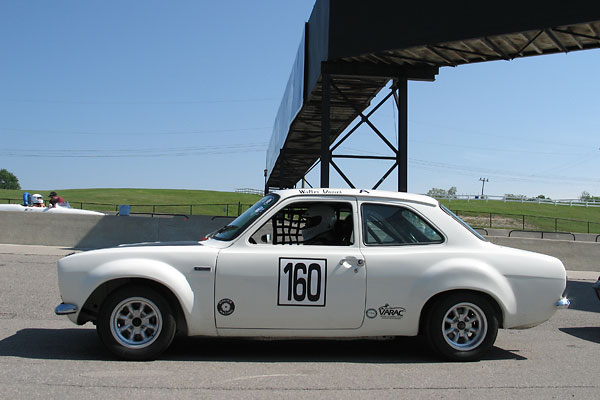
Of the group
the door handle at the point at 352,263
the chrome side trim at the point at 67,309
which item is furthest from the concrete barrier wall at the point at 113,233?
the chrome side trim at the point at 67,309

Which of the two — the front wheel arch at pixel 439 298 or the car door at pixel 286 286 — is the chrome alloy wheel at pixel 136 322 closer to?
the car door at pixel 286 286

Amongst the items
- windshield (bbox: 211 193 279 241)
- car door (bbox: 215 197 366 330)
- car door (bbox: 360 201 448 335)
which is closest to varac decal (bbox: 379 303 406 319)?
car door (bbox: 360 201 448 335)

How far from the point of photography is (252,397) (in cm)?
427

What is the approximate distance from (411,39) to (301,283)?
10494 mm

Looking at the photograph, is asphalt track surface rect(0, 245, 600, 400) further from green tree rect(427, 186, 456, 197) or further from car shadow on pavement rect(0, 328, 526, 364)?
green tree rect(427, 186, 456, 197)

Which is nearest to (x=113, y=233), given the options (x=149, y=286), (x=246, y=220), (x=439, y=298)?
(x=246, y=220)

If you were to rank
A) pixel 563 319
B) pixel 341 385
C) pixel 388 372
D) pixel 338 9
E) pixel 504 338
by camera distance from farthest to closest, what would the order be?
pixel 338 9 < pixel 563 319 < pixel 504 338 < pixel 388 372 < pixel 341 385

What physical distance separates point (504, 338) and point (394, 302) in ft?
7.47

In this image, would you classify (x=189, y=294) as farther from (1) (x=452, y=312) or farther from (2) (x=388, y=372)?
(1) (x=452, y=312)

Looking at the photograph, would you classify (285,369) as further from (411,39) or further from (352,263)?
(411,39)

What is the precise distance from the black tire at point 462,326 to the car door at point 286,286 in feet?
2.34

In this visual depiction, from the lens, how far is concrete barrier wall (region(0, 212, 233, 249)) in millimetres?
16562

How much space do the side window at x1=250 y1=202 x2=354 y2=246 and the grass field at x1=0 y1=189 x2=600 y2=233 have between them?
28979 millimetres

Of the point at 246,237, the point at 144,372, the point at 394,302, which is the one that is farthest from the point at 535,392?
the point at 144,372
